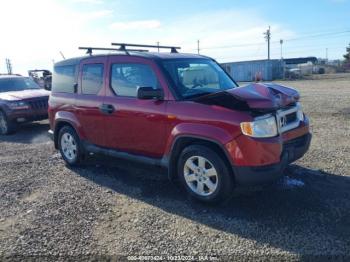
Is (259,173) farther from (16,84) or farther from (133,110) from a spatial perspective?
(16,84)

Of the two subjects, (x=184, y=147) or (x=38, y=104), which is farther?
(x=38, y=104)

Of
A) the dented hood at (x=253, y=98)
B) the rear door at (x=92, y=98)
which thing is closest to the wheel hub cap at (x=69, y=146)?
the rear door at (x=92, y=98)

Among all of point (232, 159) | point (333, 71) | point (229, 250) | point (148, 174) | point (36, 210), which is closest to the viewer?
point (229, 250)

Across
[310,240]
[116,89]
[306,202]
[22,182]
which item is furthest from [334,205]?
[22,182]

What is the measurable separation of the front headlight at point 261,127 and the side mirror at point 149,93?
49.6 inches

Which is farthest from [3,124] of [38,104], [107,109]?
[107,109]

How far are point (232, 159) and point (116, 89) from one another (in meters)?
2.29

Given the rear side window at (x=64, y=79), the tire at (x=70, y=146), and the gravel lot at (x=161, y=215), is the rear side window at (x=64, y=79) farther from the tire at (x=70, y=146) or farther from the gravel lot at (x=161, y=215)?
the gravel lot at (x=161, y=215)

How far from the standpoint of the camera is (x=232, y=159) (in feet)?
14.1

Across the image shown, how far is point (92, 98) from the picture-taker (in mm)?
6035

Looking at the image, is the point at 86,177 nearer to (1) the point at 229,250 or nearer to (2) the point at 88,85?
(2) the point at 88,85

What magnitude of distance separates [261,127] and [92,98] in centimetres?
299

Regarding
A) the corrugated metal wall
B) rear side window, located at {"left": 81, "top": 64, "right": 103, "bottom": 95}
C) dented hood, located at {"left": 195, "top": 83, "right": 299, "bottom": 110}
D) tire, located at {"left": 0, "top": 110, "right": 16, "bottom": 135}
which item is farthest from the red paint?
the corrugated metal wall

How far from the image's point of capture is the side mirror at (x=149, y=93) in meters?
4.81
